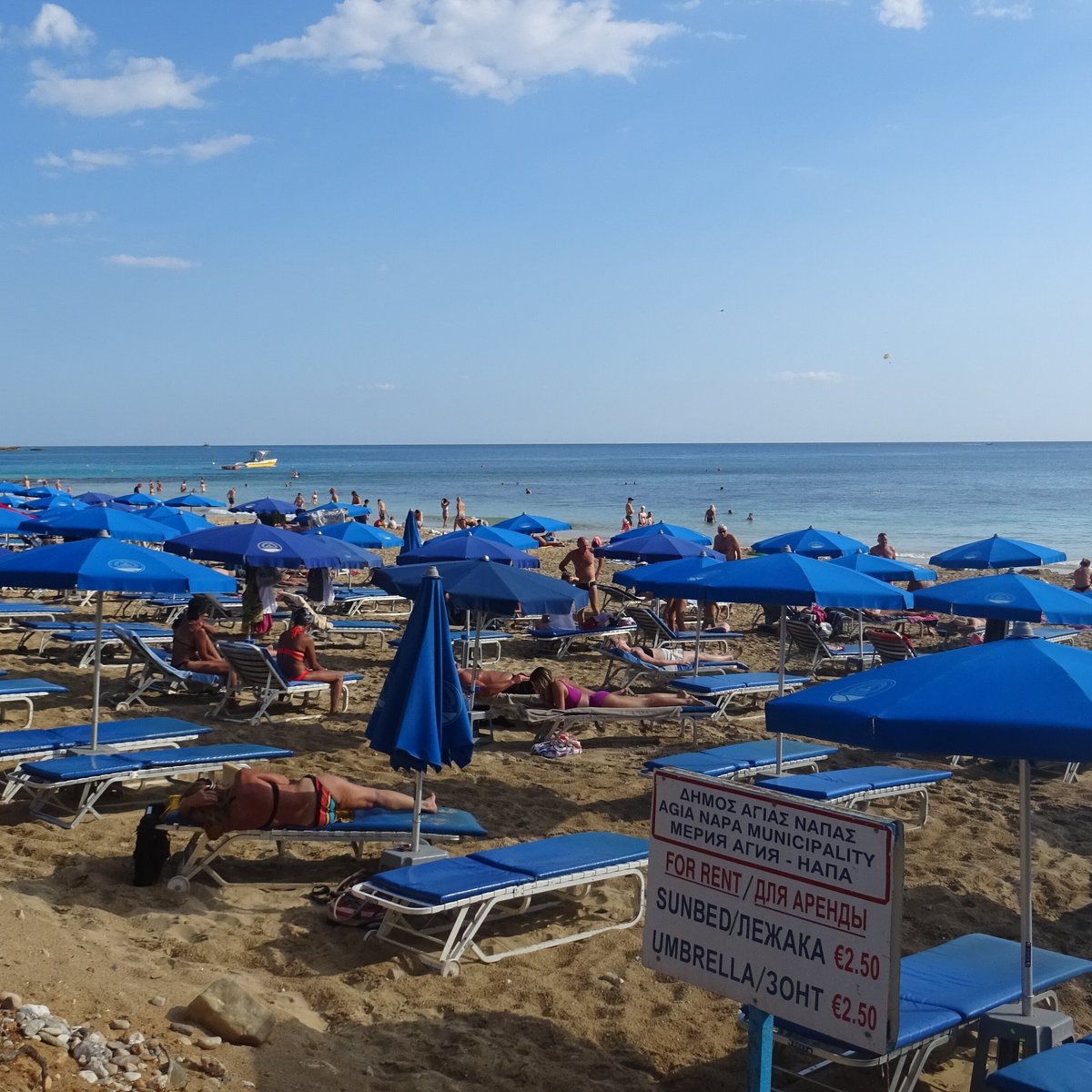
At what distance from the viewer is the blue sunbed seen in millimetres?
4559

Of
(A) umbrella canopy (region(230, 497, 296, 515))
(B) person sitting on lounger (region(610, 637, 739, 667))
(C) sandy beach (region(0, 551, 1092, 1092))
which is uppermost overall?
(A) umbrella canopy (region(230, 497, 296, 515))

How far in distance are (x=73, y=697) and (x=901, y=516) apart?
4459 centimetres

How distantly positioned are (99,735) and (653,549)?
848cm

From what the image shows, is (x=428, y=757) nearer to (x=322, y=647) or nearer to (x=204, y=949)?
(x=204, y=949)

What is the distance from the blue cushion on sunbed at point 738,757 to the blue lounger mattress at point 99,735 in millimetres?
2965

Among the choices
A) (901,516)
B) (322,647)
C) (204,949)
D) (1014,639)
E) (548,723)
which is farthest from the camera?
(901,516)

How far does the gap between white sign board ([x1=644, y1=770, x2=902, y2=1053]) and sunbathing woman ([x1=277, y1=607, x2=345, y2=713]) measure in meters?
6.55

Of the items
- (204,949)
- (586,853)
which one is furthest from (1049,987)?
(204,949)

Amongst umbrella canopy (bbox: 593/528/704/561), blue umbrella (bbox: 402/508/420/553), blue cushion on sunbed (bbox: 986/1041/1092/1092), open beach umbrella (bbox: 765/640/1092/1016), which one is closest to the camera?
blue cushion on sunbed (bbox: 986/1041/1092/1092)

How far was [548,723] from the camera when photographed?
8898 mm

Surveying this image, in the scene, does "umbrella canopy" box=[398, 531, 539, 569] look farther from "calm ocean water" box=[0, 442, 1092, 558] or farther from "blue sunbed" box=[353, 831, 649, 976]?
"calm ocean water" box=[0, 442, 1092, 558]

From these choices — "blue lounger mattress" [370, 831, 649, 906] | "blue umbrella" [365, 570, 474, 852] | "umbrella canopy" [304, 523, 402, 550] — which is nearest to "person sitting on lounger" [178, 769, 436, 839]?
"blue umbrella" [365, 570, 474, 852]

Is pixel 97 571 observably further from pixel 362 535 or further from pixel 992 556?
pixel 362 535

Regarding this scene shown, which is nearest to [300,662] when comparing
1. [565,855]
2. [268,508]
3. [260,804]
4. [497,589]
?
[497,589]
